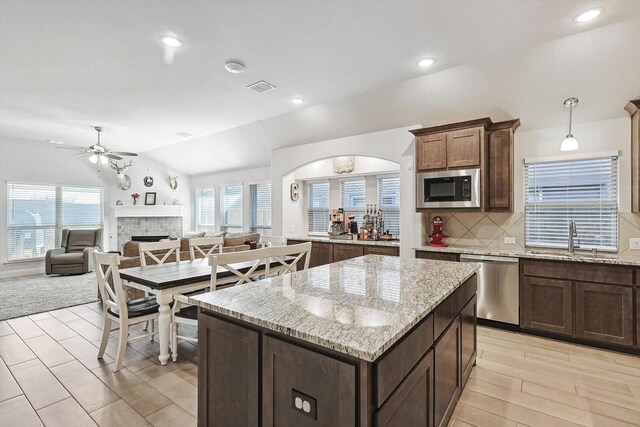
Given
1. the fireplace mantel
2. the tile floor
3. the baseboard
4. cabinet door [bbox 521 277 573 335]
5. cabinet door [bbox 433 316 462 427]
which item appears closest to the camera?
cabinet door [bbox 433 316 462 427]

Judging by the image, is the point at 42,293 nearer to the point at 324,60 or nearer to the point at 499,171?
the point at 324,60

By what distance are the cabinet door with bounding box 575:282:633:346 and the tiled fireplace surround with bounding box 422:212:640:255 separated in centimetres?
90

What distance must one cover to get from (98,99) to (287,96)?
2.63 m

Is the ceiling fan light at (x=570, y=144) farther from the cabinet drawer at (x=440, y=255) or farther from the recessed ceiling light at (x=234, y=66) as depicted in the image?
the recessed ceiling light at (x=234, y=66)

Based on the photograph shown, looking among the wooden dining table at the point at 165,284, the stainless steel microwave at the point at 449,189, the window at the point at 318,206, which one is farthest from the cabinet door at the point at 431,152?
the wooden dining table at the point at 165,284

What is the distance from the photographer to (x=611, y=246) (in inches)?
140

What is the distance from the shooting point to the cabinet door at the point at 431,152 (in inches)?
159

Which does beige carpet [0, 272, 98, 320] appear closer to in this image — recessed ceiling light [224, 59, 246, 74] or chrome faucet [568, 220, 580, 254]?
recessed ceiling light [224, 59, 246, 74]

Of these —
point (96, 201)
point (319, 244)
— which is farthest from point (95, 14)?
point (96, 201)

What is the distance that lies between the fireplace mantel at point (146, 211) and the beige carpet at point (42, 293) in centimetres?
189

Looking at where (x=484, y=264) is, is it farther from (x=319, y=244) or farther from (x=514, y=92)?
(x=319, y=244)

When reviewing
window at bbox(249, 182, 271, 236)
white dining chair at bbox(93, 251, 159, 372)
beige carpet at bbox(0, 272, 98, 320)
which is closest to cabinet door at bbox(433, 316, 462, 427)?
white dining chair at bbox(93, 251, 159, 372)

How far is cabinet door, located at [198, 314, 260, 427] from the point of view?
1.36 m

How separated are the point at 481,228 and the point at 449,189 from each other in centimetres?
75
